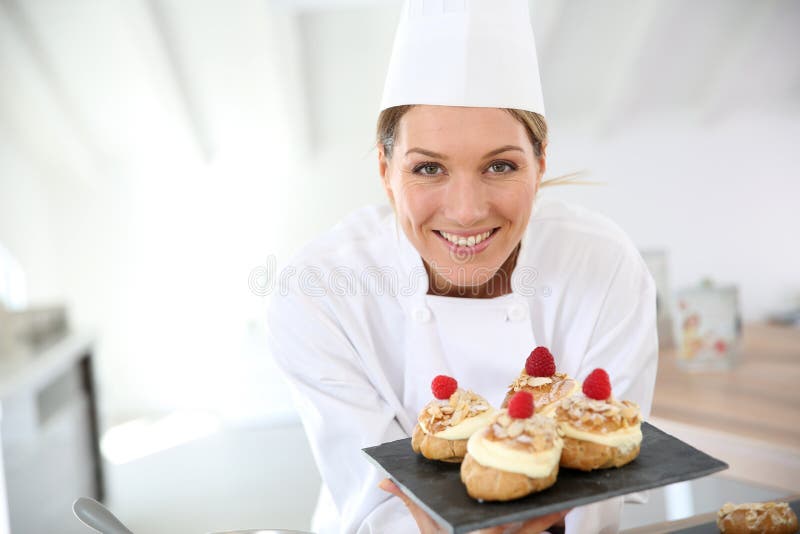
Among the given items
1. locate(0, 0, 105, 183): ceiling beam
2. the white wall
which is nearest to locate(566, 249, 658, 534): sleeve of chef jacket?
locate(0, 0, 105, 183): ceiling beam

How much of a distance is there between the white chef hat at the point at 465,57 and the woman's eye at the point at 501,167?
104 millimetres

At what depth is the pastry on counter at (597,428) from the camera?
1079mm

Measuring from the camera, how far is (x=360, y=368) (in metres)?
1.52

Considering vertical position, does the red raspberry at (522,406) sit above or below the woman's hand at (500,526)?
above

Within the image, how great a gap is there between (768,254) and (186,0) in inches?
168

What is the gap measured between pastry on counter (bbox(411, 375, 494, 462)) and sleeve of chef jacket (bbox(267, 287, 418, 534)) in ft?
0.77

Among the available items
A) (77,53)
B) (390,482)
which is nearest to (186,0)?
(77,53)

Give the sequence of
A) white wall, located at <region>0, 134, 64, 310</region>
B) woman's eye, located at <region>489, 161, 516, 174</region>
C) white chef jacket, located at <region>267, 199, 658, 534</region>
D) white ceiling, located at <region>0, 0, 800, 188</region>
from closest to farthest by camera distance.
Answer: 1. woman's eye, located at <region>489, 161, 516, 174</region>
2. white chef jacket, located at <region>267, 199, 658, 534</region>
3. white ceiling, located at <region>0, 0, 800, 188</region>
4. white wall, located at <region>0, 134, 64, 310</region>

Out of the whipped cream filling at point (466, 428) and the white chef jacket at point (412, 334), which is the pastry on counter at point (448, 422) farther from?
the white chef jacket at point (412, 334)

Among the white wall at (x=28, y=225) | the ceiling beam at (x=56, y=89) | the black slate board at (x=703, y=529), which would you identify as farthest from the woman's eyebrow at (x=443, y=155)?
the white wall at (x=28, y=225)

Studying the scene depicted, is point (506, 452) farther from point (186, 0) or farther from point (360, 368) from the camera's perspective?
point (186, 0)

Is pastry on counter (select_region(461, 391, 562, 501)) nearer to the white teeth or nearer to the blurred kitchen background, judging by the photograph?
the white teeth

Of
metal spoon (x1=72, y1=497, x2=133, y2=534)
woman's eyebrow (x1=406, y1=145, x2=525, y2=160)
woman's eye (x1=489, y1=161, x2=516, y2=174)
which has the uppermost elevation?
woman's eyebrow (x1=406, y1=145, x2=525, y2=160)

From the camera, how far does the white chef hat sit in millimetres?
1373
